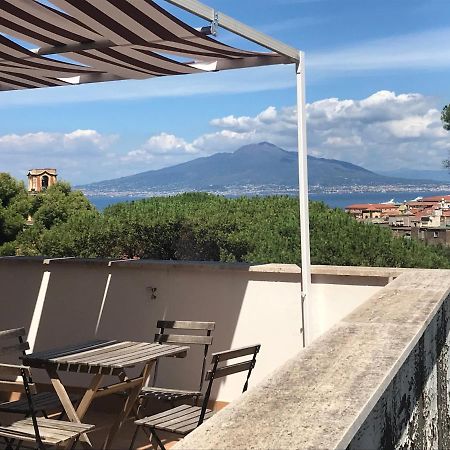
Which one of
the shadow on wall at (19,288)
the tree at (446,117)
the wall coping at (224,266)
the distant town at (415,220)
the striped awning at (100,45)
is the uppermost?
the tree at (446,117)

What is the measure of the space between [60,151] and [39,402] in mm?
141039

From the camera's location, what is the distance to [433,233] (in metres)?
16.9

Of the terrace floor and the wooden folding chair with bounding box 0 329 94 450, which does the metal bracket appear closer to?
the wooden folding chair with bounding box 0 329 94 450

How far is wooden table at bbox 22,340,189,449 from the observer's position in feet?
11.7

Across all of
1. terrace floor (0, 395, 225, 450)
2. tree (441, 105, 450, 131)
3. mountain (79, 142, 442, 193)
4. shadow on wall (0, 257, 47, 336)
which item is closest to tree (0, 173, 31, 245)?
tree (441, 105, 450, 131)

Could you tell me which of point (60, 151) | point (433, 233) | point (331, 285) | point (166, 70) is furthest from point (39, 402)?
point (60, 151)

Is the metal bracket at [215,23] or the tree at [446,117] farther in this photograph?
the tree at [446,117]

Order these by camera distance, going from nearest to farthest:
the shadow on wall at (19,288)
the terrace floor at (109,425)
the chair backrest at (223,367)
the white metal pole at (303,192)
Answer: the chair backrest at (223,367)
the terrace floor at (109,425)
the white metal pole at (303,192)
the shadow on wall at (19,288)

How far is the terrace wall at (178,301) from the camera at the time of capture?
15.7 ft

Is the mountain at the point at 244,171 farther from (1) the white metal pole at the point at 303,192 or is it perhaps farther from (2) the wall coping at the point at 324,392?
(2) the wall coping at the point at 324,392

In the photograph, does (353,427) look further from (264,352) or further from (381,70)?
(381,70)

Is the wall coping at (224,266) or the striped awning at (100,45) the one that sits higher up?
the striped awning at (100,45)

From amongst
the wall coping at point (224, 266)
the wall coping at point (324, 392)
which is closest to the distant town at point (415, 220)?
the wall coping at point (224, 266)

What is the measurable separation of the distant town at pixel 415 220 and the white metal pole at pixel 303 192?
9507 mm
